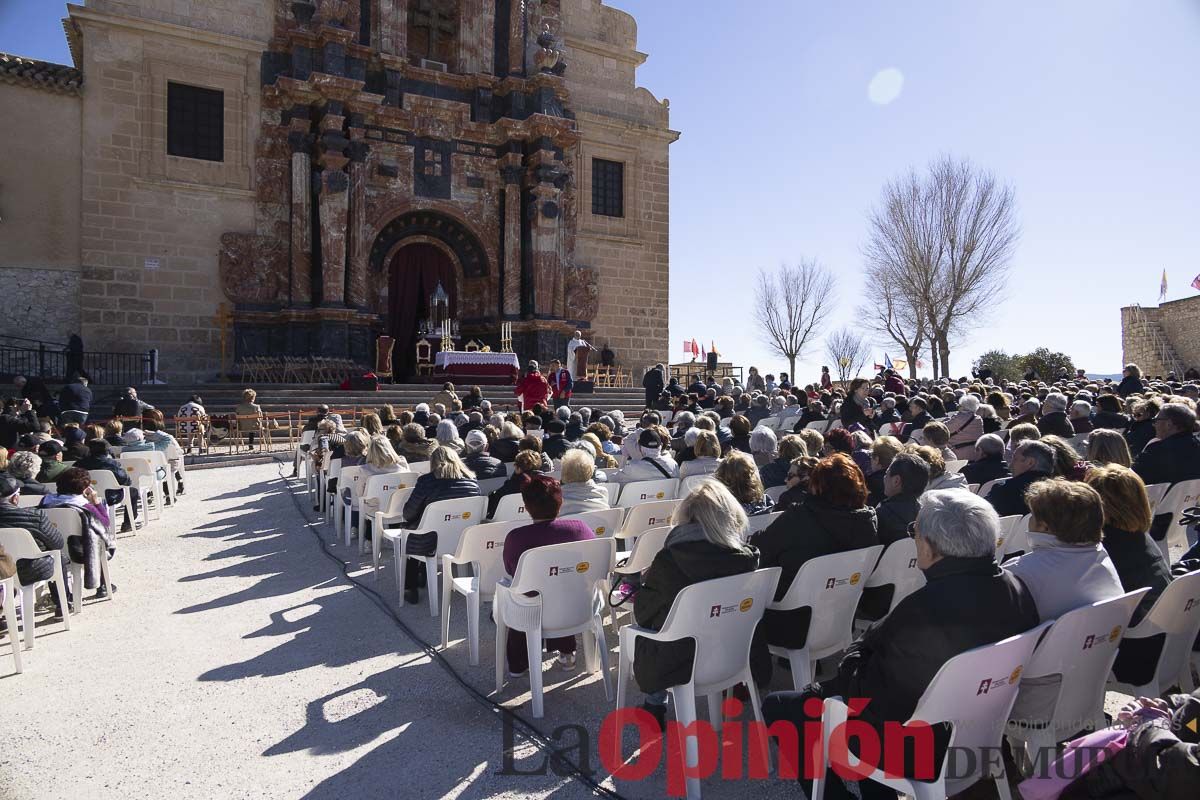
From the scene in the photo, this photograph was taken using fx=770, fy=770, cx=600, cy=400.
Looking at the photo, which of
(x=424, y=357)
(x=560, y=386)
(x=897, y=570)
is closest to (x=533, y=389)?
(x=560, y=386)

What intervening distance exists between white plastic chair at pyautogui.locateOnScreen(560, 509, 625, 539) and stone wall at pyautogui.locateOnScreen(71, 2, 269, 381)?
55.3 feet

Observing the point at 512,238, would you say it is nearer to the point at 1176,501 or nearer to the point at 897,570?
the point at 1176,501

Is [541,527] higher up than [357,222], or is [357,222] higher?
[357,222]

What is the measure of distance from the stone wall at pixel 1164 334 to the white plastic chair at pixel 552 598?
29722 millimetres

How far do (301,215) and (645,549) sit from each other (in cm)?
1768

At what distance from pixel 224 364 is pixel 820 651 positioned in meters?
18.1

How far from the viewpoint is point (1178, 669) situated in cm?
326

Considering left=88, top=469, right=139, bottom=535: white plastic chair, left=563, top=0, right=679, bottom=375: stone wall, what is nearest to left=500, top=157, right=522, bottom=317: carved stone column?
left=563, top=0, right=679, bottom=375: stone wall

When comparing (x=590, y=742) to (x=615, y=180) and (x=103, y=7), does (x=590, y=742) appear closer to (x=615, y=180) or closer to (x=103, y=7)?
(x=103, y=7)

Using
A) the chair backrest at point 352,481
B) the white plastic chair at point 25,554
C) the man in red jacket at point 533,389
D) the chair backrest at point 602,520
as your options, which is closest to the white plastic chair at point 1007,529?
the chair backrest at point 602,520

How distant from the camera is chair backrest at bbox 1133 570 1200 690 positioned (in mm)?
2938

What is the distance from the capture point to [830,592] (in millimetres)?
3652

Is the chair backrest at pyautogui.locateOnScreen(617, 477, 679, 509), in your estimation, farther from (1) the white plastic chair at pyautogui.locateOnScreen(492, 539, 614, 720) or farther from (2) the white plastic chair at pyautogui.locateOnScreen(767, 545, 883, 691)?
(2) the white plastic chair at pyautogui.locateOnScreen(767, 545, 883, 691)

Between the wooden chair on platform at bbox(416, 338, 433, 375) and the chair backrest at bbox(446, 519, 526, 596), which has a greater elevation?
the wooden chair on platform at bbox(416, 338, 433, 375)
